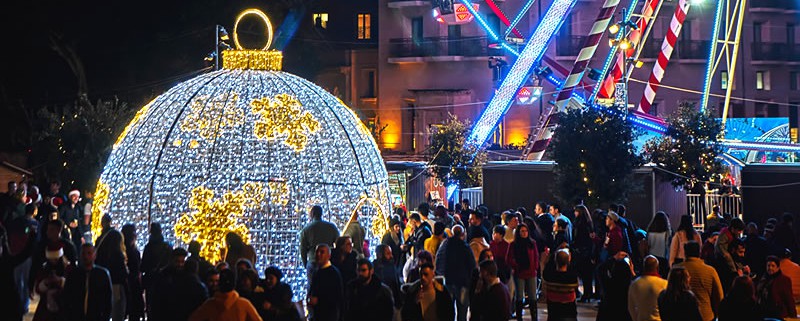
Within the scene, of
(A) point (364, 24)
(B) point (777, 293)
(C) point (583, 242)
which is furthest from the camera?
(A) point (364, 24)

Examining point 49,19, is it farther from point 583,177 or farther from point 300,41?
point 583,177

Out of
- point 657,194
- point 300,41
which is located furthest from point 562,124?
point 300,41

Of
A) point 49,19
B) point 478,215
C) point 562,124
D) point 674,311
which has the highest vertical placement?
point 49,19

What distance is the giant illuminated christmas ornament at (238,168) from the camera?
1413 centimetres

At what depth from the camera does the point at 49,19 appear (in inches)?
1430

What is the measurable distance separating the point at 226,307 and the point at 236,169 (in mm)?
5273

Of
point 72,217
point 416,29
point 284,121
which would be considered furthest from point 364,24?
point 284,121

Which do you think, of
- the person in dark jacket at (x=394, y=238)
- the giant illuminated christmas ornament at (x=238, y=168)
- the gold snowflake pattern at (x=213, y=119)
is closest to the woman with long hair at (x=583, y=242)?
the person in dark jacket at (x=394, y=238)

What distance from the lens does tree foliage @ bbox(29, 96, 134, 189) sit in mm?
28312

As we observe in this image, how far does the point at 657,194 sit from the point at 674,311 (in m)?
15.8

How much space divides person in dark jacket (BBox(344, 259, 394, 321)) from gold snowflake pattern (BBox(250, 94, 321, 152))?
14.4 feet

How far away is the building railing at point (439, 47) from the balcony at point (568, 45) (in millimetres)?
2559

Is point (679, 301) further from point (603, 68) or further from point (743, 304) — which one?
point (603, 68)

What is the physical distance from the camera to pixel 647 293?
34.7 ft
